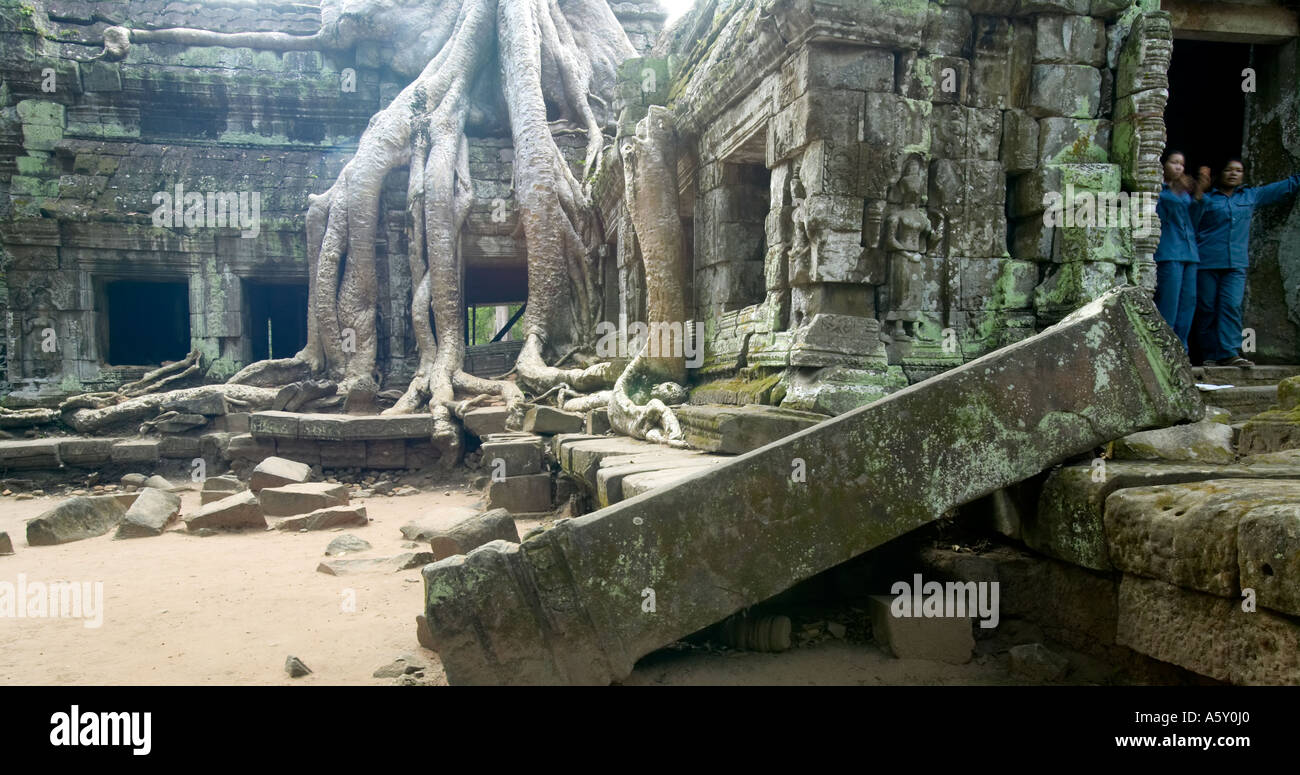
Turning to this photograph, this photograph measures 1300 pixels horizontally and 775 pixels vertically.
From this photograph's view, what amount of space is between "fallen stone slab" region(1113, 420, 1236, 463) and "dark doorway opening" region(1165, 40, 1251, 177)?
527 centimetres

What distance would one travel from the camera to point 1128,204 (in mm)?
5219

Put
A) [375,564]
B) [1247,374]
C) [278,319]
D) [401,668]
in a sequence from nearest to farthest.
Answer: [401,668] → [375,564] → [1247,374] → [278,319]

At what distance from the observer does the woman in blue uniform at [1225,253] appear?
595 centimetres

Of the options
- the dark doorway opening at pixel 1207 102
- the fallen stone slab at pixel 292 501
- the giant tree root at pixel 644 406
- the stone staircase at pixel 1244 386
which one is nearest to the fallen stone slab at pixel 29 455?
the fallen stone slab at pixel 292 501

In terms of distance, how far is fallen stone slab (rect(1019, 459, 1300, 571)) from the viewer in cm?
249

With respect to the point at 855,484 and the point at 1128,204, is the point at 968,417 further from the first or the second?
the point at 1128,204

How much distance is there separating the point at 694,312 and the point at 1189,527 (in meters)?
5.08

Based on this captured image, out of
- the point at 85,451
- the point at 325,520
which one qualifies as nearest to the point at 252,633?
the point at 325,520

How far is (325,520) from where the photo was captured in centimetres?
615

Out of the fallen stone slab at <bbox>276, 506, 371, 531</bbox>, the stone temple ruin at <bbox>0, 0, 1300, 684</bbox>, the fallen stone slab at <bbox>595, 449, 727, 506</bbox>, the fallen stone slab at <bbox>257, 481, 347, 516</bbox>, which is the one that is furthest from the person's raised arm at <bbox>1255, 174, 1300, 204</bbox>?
the fallen stone slab at <bbox>257, 481, 347, 516</bbox>

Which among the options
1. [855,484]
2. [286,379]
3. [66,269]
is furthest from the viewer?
[66,269]

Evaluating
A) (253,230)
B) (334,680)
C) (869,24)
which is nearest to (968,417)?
(334,680)

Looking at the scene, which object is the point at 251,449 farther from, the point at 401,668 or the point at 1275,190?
the point at 1275,190
